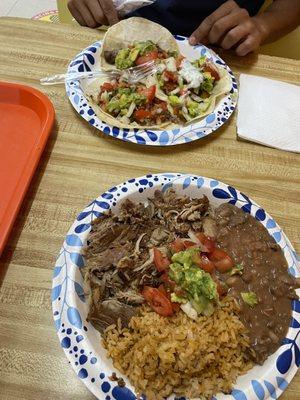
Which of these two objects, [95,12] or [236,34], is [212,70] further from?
[95,12]

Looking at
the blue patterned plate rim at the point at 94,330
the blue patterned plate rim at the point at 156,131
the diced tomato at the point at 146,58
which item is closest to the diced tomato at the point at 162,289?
the blue patterned plate rim at the point at 94,330

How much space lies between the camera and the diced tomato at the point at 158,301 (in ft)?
4.18

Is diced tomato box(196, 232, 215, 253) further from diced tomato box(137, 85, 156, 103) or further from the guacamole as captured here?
diced tomato box(137, 85, 156, 103)

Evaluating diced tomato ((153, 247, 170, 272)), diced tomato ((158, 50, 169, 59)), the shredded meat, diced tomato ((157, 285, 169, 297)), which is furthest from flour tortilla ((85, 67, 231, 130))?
diced tomato ((157, 285, 169, 297))

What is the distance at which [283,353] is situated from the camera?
3.99 feet

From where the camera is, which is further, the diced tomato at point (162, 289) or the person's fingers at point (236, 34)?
the person's fingers at point (236, 34)

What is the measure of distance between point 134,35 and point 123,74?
0.35 meters

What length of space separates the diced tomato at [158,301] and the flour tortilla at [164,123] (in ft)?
2.89

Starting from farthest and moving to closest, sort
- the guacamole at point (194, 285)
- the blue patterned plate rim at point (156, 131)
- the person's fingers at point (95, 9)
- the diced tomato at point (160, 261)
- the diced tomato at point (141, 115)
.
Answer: the person's fingers at point (95, 9) → the diced tomato at point (141, 115) → the blue patterned plate rim at point (156, 131) → the diced tomato at point (160, 261) → the guacamole at point (194, 285)

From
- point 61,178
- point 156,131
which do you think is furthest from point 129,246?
point 156,131

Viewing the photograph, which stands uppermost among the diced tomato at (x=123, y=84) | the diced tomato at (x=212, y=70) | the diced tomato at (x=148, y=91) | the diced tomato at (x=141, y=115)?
the diced tomato at (x=212, y=70)

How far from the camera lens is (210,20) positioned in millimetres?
2377

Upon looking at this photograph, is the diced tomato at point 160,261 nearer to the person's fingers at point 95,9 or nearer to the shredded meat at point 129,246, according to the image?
the shredded meat at point 129,246

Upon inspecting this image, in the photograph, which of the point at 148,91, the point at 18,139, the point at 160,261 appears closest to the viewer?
the point at 160,261
